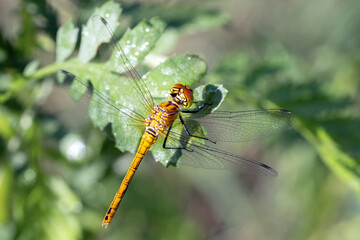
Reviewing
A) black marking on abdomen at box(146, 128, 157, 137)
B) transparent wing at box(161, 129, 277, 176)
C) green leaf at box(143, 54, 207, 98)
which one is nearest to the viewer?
green leaf at box(143, 54, 207, 98)

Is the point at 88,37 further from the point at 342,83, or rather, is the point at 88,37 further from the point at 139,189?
the point at 342,83

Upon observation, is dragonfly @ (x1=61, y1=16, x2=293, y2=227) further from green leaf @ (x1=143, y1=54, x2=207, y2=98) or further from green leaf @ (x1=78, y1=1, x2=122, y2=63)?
green leaf @ (x1=143, y1=54, x2=207, y2=98)

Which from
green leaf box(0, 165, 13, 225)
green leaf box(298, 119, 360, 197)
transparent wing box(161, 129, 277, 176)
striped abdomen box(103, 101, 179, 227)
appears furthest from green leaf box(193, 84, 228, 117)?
green leaf box(0, 165, 13, 225)

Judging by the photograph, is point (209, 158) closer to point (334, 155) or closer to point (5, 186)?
point (334, 155)

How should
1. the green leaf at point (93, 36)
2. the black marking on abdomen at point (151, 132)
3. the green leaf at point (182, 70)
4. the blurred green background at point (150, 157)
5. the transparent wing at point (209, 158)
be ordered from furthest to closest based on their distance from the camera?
the blurred green background at point (150, 157) < the black marking on abdomen at point (151, 132) < the transparent wing at point (209, 158) < the green leaf at point (93, 36) < the green leaf at point (182, 70)

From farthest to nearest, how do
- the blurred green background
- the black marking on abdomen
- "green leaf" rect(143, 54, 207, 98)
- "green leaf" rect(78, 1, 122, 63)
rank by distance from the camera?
the blurred green background → the black marking on abdomen → "green leaf" rect(78, 1, 122, 63) → "green leaf" rect(143, 54, 207, 98)

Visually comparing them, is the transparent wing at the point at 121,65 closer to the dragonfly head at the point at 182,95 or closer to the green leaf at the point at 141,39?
the green leaf at the point at 141,39

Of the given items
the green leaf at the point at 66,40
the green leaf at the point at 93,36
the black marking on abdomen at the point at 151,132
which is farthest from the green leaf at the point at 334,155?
the green leaf at the point at 66,40

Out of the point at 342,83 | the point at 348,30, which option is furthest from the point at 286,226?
the point at 348,30
